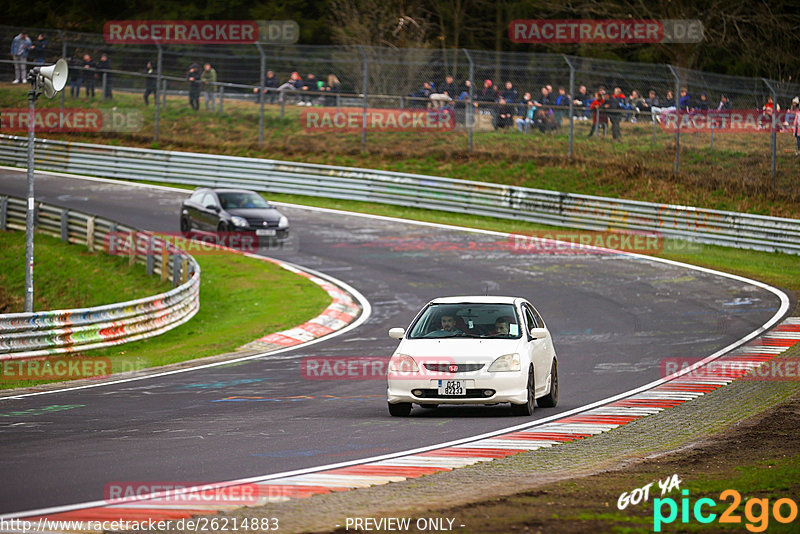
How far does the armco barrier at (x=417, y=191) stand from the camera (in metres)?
30.1

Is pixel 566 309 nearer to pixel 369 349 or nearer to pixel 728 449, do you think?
pixel 369 349

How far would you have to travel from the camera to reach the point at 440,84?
3678cm

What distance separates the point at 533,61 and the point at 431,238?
7549mm

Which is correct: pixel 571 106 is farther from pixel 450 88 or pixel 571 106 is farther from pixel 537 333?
pixel 537 333

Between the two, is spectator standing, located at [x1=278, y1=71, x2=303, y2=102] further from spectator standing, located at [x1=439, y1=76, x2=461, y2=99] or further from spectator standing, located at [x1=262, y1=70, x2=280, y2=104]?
spectator standing, located at [x1=439, y1=76, x2=461, y2=99]

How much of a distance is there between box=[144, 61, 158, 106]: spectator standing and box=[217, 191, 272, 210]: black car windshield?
11.9 meters

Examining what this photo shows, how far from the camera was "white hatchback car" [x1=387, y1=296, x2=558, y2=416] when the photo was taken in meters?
12.4

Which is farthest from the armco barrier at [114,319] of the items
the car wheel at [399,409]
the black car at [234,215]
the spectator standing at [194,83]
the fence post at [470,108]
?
the spectator standing at [194,83]

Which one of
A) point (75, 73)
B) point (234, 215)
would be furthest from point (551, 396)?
point (75, 73)

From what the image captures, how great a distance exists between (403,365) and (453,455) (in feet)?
8.20

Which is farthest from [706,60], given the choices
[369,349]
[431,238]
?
[369,349]

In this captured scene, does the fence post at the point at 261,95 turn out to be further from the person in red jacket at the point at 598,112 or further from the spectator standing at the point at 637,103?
the spectator standing at the point at 637,103

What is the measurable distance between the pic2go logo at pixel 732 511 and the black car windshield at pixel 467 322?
5.67 metres

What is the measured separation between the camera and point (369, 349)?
1853cm
